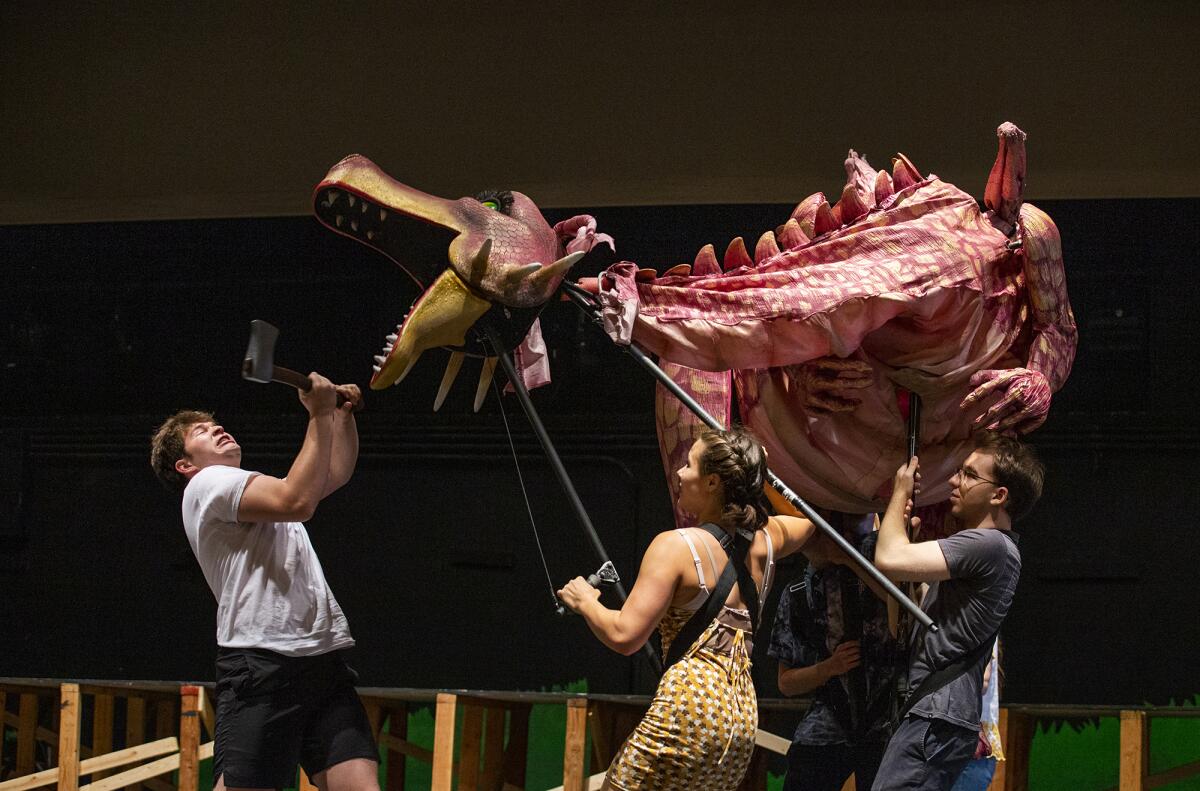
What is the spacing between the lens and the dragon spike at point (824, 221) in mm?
3107

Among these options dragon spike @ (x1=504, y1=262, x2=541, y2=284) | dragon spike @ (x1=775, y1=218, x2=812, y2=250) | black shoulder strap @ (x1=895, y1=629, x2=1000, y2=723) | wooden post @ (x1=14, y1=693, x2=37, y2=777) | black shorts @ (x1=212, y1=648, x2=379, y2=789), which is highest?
dragon spike @ (x1=775, y1=218, x2=812, y2=250)

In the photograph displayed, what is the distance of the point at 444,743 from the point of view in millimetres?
3631

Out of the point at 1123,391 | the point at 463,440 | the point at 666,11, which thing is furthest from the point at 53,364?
the point at 1123,391

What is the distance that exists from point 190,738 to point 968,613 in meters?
2.23

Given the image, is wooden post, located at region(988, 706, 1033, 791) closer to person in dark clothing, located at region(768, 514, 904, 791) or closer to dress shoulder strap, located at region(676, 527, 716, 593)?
person in dark clothing, located at region(768, 514, 904, 791)

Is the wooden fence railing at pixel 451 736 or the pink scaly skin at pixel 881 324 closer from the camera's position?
the pink scaly skin at pixel 881 324

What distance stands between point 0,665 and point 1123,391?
423 cm

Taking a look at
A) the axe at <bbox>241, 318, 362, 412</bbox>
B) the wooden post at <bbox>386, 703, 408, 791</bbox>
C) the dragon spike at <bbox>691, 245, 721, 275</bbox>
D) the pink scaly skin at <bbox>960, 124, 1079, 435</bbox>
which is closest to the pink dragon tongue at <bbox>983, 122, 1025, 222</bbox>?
the pink scaly skin at <bbox>960, 124, 1079, 435</bbox>

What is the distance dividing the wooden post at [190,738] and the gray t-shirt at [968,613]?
81.6 inches

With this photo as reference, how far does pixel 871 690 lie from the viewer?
117 inches

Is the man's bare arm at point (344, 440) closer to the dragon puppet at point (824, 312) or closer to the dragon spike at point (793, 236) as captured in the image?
the dragon puppet at point (824, 312)

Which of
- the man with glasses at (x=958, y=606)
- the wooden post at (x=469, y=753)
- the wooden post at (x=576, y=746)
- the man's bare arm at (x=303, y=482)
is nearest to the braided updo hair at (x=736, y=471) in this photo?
the man with glasses at (x=958, y=606)

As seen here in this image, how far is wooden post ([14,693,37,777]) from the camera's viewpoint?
4355 millimetres

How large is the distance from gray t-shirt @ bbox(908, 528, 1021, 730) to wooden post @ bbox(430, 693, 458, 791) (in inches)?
60.3
